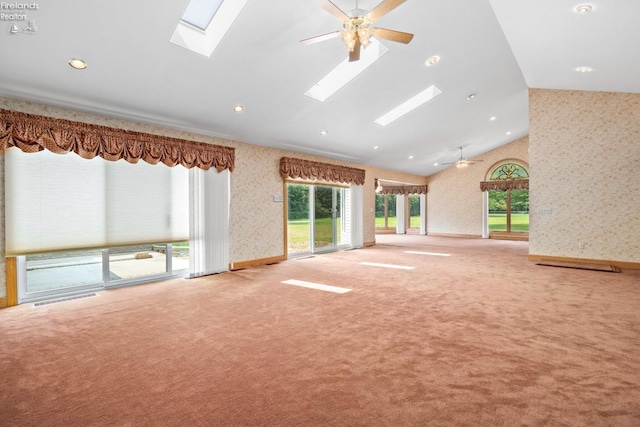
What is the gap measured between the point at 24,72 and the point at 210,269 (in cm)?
361

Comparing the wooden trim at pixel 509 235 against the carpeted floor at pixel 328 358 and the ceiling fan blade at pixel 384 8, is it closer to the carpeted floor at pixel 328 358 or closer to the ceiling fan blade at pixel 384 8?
the carpeted floor at pixel 328 358

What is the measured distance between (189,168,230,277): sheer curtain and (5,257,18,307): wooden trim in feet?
7.18

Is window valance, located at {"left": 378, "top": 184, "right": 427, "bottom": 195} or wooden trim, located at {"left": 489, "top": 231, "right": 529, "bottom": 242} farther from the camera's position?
window valance, located at {"left": 378, "top": 184, "right": 427, "bottom": 195}

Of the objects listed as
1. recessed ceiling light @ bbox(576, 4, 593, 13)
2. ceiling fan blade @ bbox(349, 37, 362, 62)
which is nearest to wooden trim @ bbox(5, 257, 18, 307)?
ceiling fan blade @ bbox(349, 37, 362, 62)

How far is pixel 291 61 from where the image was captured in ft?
13.5

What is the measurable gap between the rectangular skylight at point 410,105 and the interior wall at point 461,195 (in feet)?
22.5

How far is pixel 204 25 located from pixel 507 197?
11.9m

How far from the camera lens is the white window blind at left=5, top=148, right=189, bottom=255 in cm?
381

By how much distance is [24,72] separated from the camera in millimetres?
3395

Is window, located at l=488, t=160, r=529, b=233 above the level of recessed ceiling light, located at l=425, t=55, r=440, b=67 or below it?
below

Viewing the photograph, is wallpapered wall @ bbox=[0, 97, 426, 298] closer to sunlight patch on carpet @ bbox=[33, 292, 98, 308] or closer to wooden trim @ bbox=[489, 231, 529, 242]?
sunlight patch on carpet @ bbox=[33, 292, 98, 308]

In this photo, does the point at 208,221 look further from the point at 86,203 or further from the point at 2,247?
the point at 2,247

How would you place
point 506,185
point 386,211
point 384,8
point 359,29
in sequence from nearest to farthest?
point 384,8 < point 359,29 < point 506,185 < point 386,211
